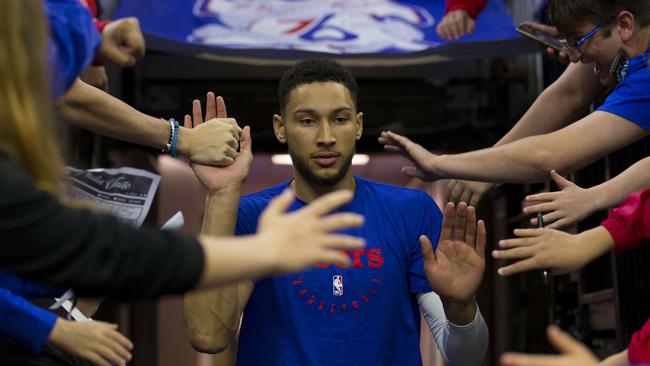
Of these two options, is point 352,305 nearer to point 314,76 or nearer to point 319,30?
point 314,76

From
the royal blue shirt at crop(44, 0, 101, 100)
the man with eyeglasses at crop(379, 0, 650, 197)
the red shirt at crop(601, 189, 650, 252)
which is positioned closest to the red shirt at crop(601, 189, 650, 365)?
the red shirt at crop(601, 189, 650, 252)

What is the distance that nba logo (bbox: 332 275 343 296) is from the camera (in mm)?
2694

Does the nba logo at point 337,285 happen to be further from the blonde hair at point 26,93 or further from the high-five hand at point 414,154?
the blonde hair at point 26,93

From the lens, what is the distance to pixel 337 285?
270 centimetres

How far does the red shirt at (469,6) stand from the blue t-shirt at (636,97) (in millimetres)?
1399

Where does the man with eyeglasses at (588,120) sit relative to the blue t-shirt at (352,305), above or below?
above

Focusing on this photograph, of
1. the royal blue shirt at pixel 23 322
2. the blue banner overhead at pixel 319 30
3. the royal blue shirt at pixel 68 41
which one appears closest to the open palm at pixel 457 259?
the royal blue shirt at pixel 23 322

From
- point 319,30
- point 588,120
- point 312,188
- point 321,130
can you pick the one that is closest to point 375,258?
point 312,188

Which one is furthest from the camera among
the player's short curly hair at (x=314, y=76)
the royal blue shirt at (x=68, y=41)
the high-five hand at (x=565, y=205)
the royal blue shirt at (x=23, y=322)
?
the player's short curly hair at (x=314, y=76)

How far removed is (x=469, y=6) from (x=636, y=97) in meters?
1.48

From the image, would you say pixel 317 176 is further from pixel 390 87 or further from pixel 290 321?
pixel 390 87

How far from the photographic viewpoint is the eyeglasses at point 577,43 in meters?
2.79

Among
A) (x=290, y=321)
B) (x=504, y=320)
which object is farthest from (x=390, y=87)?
(x=290, y=321)

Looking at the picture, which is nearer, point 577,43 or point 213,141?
point 213,141
